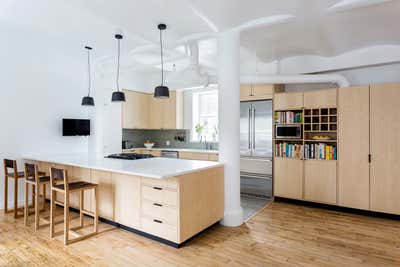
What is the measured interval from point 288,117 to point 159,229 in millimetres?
3172

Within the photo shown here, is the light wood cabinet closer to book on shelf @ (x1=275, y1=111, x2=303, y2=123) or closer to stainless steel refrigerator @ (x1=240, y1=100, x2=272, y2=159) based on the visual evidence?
stainless steel refrigerator @ (x1=240, y1=100, x2=272, y2=159)

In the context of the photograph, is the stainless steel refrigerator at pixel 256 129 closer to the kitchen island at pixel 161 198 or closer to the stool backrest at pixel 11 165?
the kitchen island at pixel 161 198

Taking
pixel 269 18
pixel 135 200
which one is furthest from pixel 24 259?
pixel 269 18

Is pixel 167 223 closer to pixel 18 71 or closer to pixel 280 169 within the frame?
pixel 280 169

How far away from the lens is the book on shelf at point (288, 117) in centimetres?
461

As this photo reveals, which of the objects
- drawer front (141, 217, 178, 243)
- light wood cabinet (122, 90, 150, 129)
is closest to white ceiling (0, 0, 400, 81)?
light wood cabinet (122, 90, 150, 129)

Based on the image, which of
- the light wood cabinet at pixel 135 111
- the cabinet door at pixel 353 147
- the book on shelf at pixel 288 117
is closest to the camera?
the cabinet door at pixel 353 147

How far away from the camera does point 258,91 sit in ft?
16.3

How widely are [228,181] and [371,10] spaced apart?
2874mm

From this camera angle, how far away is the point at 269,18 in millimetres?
3170

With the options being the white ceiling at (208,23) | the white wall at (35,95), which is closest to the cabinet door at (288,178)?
the white ceiling at (208,23)

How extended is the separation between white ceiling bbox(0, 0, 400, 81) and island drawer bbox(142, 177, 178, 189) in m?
2.05

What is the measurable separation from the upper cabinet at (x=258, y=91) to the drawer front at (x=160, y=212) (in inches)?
121

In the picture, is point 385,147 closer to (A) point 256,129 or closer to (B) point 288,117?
(B) point 288,117
